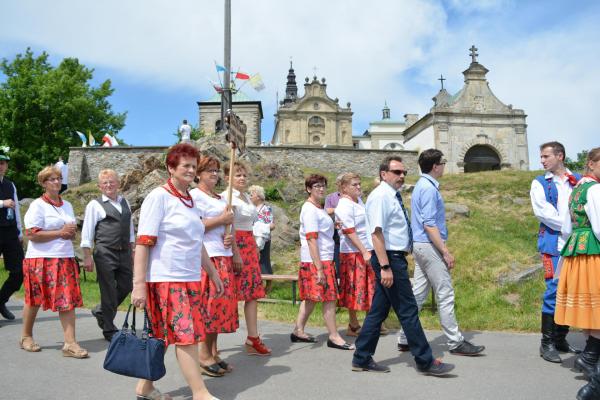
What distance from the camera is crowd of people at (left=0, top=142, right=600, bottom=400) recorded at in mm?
3557

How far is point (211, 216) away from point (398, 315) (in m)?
1.92

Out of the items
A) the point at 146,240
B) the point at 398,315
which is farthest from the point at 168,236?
the point at 398,315

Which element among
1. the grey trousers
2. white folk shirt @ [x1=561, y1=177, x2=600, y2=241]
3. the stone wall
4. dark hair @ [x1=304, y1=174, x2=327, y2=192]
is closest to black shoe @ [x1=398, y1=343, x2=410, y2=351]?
the grey trousers

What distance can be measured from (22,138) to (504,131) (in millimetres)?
36523

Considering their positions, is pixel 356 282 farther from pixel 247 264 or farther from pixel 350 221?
pixel 247 264

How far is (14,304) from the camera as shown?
8.55 meters

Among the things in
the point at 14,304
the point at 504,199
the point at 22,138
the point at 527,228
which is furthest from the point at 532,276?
the point at 22,138

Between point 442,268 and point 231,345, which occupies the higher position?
point 442,268

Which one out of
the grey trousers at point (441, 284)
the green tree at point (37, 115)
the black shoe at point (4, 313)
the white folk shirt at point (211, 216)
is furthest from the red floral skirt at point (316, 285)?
the green tree at point (37, 115)

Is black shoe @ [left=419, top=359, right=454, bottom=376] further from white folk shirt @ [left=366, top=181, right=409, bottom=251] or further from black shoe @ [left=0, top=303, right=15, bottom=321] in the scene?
black shoe @ [left=0, top=303, right=15, bottom=321]

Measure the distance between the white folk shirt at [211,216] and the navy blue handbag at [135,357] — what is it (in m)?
1.40

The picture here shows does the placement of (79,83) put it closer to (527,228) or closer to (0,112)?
(0,112)

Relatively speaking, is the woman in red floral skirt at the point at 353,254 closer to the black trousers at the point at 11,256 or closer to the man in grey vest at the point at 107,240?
the man in grey vest at the point at 107,240

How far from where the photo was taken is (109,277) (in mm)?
5734
